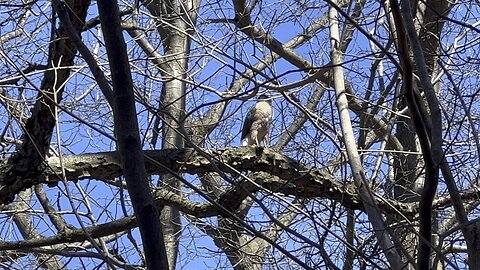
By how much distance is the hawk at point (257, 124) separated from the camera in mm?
7102

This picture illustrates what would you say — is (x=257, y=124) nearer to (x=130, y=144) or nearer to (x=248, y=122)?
(x=248, y=122)

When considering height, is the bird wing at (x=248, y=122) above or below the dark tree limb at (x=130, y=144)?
above

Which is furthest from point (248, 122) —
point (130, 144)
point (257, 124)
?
point (130, 144)

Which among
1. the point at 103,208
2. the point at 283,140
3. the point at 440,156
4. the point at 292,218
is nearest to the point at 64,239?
the point at 103,208

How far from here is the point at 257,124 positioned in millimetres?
7312

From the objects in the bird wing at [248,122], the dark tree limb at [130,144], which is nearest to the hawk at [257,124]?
the bird wing at [248,122]

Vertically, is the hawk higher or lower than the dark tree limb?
higher

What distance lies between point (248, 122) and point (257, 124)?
0.32 ft

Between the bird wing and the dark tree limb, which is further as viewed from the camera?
the bird wing

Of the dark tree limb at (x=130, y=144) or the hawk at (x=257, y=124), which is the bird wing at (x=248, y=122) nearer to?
the hawk at (x=257, y=124)

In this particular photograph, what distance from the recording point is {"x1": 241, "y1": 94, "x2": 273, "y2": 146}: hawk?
280 inches

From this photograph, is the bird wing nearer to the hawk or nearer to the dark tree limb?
the hawk

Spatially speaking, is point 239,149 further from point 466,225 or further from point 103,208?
point 466,225

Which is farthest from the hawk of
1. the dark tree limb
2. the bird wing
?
the dark tree limb
